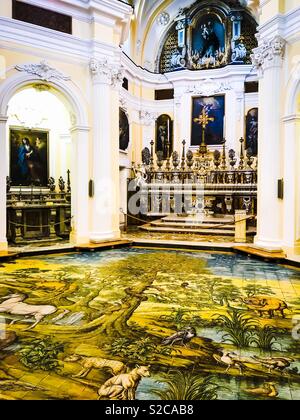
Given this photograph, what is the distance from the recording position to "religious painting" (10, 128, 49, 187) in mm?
12578

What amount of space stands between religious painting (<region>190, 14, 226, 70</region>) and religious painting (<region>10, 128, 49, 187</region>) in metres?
9.87

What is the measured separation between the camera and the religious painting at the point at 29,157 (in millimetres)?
12578

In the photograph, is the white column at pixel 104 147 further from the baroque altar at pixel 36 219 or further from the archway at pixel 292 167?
the archway at pixel 292 167

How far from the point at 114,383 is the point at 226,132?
1691 centimetres

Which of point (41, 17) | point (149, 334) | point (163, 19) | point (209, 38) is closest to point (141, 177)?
point (41, 17)

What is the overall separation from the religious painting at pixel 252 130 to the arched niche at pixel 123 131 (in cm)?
627

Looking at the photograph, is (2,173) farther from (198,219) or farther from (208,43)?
(208,43)

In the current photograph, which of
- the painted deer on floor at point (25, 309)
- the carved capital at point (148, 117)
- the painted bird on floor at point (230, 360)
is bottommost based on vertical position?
the painted bird on floor at point (230, 360)

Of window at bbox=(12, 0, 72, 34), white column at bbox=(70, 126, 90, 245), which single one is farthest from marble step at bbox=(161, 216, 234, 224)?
window at bbox=(12, 0, 72, 34)

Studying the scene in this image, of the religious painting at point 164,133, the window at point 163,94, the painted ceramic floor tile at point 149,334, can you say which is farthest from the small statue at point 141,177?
the painted ceramic floor tile at point 149,334

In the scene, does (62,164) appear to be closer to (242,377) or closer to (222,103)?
(222,103)

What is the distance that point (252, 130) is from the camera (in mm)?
17688

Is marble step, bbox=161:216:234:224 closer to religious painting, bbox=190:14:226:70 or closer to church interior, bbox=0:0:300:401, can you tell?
church interior, bbox=0:0:300:401
